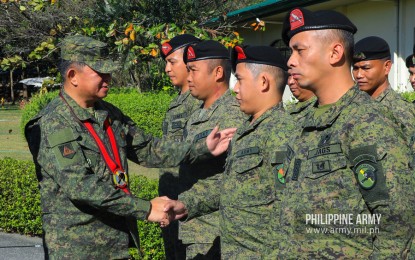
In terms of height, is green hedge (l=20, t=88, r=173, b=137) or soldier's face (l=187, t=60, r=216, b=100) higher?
soldier's face (l=187, t=60, r=216, b=100)

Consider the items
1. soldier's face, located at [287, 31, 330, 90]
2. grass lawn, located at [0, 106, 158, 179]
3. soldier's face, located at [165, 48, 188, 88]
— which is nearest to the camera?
soldier's face, located at [287, 31, 330, 90]

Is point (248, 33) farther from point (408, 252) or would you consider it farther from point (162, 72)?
point (408, 252)

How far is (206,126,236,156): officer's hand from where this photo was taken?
15.1 ft

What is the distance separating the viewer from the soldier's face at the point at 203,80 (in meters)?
5.14

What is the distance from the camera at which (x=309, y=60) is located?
295 centimetres

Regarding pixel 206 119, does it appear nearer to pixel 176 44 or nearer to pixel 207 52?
pixel 207 52

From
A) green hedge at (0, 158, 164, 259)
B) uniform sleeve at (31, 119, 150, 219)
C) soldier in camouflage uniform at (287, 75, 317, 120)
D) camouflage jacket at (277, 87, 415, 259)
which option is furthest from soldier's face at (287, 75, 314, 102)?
green hedge at (0, 158, 164, 259)

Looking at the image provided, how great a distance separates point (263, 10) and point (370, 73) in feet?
31.5

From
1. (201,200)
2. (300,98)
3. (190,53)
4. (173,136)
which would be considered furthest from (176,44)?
(201,200)

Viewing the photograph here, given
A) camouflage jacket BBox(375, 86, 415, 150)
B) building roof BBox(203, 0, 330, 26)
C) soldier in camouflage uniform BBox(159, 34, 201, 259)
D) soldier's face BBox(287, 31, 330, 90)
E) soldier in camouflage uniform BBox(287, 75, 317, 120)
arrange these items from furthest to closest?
building roof BBox(203, 0, 330, 26)
soldier in camouflage uniform BBox(159, 34, 201, 259)
soldier in camouflage uniform BBox(287, 75, 317, 120)
camouflage jacket BBox(375, 86, 415, 150)
soldier's face BBox(287, 31, 330, 90)

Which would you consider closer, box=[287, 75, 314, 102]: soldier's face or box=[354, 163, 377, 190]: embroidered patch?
box=[354, 163, 377, 190]: embroidered patch

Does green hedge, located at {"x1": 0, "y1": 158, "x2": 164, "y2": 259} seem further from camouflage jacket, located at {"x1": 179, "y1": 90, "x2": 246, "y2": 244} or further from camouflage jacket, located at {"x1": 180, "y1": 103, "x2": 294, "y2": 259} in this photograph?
camouflage jacket, located at {"x1": 180, "y1": 103, "x2": 294, "y2": 259}

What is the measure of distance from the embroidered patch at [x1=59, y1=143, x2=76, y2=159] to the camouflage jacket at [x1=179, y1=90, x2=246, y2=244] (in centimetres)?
102

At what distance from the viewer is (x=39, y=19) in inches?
952
